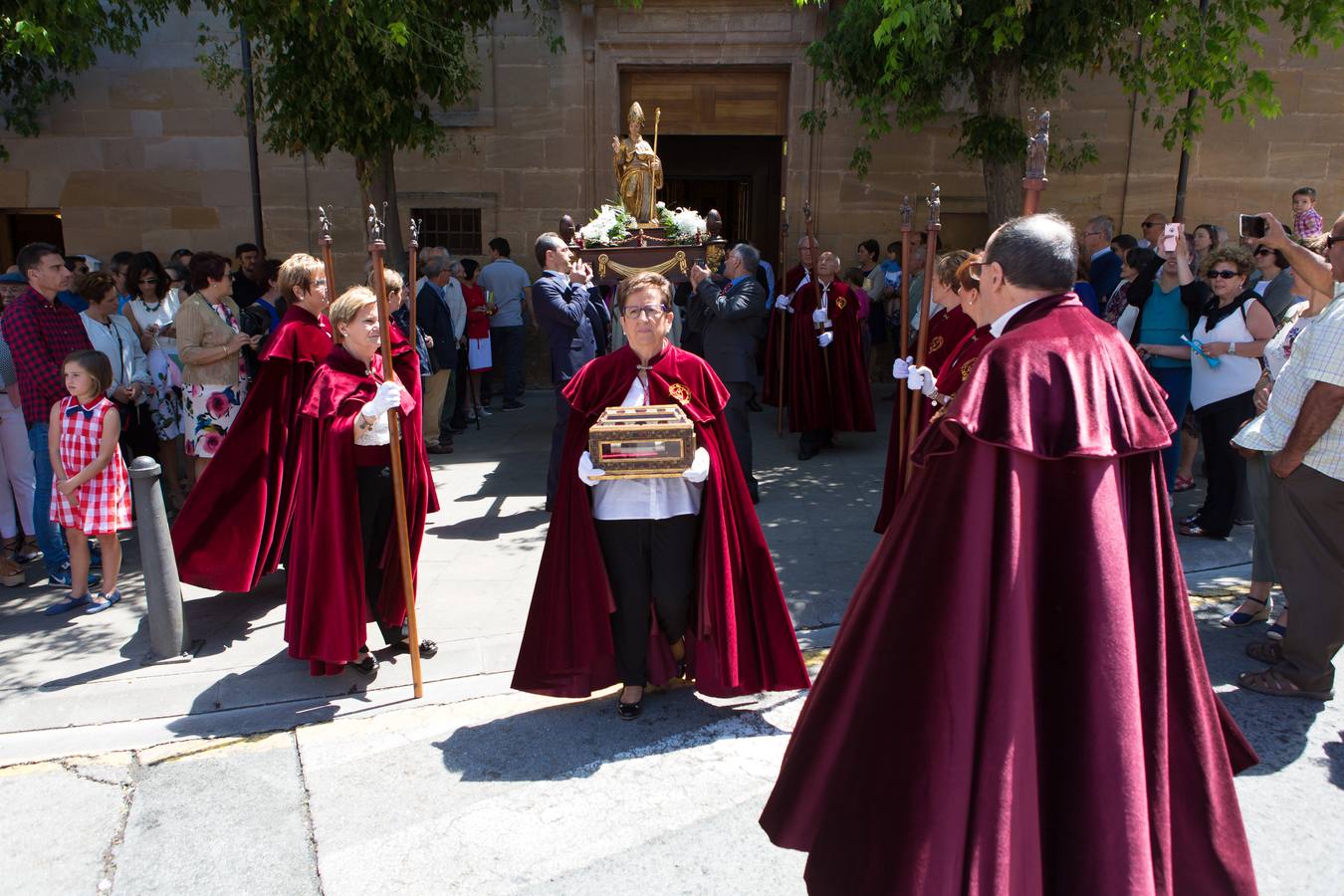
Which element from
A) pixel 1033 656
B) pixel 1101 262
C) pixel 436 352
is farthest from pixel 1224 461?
pixel 436 352

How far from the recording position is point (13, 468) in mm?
6125

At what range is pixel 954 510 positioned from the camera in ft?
7.79

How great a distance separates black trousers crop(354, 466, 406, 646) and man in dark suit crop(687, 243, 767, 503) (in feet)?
10.6

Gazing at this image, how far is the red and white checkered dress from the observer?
5426 mm

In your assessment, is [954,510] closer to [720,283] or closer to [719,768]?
[719,768]

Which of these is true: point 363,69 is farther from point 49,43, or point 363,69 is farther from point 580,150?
point 580,150

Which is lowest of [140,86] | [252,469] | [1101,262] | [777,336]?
[252,469]

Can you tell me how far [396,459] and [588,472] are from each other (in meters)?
1.00

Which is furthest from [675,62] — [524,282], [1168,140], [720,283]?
[1168,140]

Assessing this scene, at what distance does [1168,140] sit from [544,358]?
7638 millimetres

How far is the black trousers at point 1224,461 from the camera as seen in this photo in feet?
21.3

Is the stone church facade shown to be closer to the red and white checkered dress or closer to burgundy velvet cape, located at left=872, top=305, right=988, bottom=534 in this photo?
burgundy velvet cape, located at left=872, top=305, right=988, bottom=534

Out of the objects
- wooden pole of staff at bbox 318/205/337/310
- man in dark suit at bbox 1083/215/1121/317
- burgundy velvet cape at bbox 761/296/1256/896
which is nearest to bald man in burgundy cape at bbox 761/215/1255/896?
burgundy velvet cape at bbox 761/296/1256/896

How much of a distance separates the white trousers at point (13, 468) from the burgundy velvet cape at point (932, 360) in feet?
17.4
